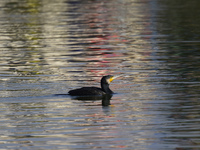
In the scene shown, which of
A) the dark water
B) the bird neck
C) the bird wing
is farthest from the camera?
the bird neck

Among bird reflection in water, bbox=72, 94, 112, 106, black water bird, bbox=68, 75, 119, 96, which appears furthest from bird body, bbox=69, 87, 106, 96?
bird reflection in water, bbox=72, 94, 112, 106

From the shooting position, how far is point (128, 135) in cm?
1335

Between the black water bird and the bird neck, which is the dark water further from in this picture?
the bird neck

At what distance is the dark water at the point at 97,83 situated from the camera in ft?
43.8

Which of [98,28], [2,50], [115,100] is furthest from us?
[98,28]

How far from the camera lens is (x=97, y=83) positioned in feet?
66.1

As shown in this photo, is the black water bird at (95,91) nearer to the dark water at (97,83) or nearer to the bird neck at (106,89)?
the bird neck at (106,89)

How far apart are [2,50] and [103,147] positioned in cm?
1685

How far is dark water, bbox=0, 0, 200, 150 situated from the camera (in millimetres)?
13352

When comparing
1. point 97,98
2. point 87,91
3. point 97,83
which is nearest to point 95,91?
point 97,98

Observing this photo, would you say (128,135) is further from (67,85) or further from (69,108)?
(67,85)

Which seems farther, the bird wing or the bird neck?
the bird neck

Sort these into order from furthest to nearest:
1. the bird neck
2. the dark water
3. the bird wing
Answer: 1. the bird neck
2. the bird wing
3. the dark water

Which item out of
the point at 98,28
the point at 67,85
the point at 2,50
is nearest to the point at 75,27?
the point at 98,28
